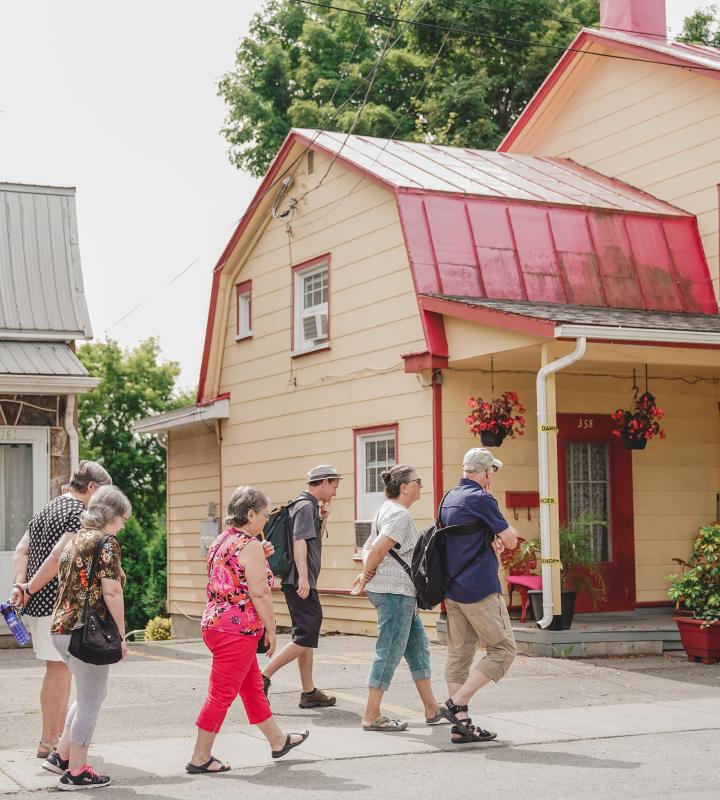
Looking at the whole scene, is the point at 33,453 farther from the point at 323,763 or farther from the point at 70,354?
the point at 323,763

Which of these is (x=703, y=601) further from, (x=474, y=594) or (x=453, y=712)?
(x=453, y=712)

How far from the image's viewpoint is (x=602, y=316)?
46.3 ft

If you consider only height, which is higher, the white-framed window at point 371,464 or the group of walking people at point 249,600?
the white-framed window at point 371,464

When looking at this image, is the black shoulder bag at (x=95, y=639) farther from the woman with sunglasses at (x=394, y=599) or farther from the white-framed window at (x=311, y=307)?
the white-framed window at (x=311, y=307)

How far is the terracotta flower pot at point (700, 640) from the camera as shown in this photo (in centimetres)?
1285

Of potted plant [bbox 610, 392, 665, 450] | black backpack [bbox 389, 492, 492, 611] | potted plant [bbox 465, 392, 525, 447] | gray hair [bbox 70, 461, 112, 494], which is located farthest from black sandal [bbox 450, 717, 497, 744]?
potted plant [bbox 610, 392, 665, 450]

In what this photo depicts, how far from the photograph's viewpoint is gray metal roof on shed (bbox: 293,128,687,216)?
16.6 metres

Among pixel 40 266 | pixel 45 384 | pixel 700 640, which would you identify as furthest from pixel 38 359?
pixel 700 640

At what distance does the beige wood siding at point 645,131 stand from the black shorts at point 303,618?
8.53 m

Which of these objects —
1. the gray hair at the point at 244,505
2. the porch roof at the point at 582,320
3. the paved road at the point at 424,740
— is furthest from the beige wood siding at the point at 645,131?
the gray hair at the point at 244,505

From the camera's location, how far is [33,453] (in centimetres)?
1523

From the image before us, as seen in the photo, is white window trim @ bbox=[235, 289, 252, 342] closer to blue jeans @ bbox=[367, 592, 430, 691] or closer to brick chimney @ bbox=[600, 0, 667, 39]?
brick chimney @ bbox=[600, 0, 667, 39]

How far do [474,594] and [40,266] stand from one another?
966 cm

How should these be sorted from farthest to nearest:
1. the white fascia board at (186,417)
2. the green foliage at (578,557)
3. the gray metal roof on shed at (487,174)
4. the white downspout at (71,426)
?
1. the white fascia board at (186,417)
2. the gray metal roof on shed at (487,174)
3. the white downspout at (71,426)
4. the green foliage at (578,557)
